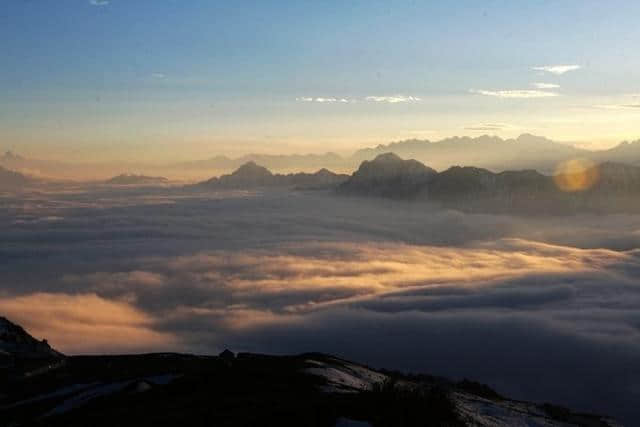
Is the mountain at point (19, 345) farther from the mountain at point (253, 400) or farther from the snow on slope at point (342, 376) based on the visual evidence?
the snow on slope at point (342, 376)

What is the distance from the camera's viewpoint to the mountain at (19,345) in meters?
79.6

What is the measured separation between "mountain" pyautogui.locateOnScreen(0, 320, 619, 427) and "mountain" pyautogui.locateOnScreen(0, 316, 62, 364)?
23449 mm

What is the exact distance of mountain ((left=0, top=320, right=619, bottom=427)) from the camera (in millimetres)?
24203

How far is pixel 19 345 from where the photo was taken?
8450 cm

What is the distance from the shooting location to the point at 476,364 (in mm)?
152625

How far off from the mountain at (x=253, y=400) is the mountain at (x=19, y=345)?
23.4m

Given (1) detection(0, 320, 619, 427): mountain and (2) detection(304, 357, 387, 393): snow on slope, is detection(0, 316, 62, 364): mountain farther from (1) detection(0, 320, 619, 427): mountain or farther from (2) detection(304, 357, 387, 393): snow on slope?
(2) detection(304, 357, 387, 393): snow on slope

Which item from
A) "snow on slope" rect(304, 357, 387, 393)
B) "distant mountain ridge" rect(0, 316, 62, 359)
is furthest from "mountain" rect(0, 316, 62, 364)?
"snow on slope" rect(304, 357, 387, 393)

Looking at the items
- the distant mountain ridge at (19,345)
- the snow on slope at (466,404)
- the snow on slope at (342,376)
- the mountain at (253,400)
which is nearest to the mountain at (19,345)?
the distant mountain ridge at (19,345)

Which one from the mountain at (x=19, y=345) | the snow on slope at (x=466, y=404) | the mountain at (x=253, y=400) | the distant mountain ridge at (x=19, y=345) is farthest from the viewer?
the distant mountain ridge at (x=19, y=345)

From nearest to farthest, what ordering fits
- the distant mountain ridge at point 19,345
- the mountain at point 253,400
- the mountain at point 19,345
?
the mountain at point 253,400
the mountain at point 19,345
the distant mountain ridge at point 19,345

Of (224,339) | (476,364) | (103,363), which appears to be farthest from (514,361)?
(103,363)

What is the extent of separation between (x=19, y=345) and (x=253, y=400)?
6814 centimetres

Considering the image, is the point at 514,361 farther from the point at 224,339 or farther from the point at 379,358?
the point at 224,339
